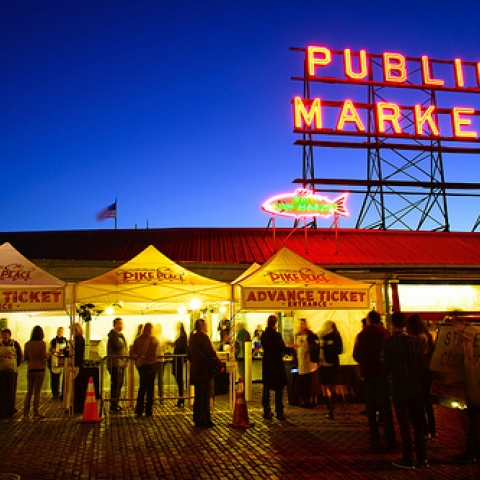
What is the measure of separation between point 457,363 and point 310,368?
427cm

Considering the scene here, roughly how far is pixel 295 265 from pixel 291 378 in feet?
8.45

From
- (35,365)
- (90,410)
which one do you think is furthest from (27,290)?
(90,410)

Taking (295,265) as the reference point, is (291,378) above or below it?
below

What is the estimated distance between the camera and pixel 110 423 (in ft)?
31.6

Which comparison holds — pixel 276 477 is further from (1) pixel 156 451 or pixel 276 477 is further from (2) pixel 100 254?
(2) pixel 100 254

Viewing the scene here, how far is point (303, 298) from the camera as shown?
10711 mm

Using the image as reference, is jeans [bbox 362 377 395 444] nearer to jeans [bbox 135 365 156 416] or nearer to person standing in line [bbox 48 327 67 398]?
jeans [bbox 135 365 156 416]

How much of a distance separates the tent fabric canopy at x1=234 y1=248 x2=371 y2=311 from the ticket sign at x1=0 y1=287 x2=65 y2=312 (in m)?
3.63

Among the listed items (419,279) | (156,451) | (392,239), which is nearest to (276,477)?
(156,451)

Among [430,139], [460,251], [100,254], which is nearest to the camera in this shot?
[100,254]

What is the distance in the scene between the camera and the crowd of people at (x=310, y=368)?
6.73 metres

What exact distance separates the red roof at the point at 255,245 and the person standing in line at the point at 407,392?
907cm

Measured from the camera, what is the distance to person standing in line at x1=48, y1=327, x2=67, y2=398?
1263 centimetres

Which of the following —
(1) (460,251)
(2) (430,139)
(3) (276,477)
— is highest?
(2) (430,139)
